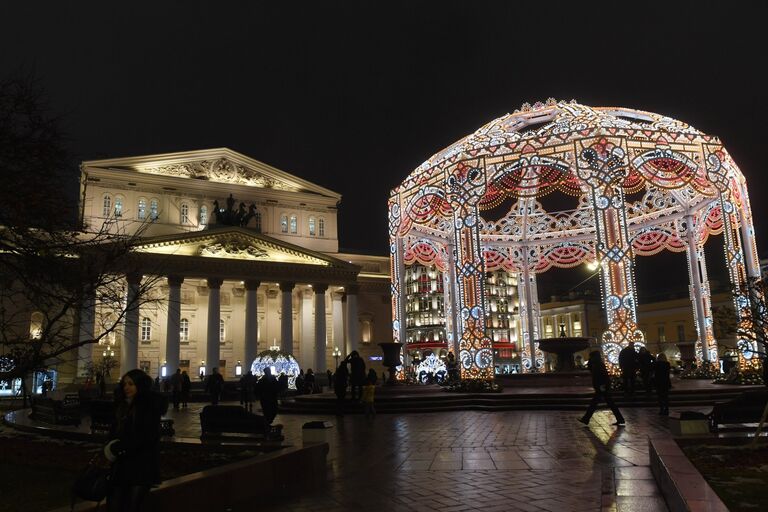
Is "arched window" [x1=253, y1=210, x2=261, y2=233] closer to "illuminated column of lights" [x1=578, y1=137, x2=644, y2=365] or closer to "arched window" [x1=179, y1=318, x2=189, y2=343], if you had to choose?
"arched window" [x1=179, y1=318, x2=189, y2=343]

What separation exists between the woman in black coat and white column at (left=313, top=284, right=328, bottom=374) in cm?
3743

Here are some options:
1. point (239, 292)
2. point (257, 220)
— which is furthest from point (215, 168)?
point (239, 292)

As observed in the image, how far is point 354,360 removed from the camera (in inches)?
652

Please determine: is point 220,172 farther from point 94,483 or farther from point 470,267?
point 94,483

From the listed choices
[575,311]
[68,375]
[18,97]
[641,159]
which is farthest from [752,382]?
[575,311]

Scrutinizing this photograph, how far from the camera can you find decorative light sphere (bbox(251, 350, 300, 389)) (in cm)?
3056

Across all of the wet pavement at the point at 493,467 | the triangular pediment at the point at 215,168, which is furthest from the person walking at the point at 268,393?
the triangular pediment at the point at 215,168

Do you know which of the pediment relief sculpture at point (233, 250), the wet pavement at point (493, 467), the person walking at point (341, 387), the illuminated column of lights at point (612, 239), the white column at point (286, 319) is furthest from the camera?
the white column at point (286, 319)

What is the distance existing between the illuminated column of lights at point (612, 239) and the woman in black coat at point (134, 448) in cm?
1477

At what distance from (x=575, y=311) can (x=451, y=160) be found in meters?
43.1

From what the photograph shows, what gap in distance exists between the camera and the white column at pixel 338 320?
4609cm

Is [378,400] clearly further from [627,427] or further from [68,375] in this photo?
[68,375]

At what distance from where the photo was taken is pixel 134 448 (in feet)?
14.0

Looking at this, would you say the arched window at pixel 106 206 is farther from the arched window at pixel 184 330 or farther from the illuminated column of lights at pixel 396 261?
the illuminated column of lights at pixel 396 261
